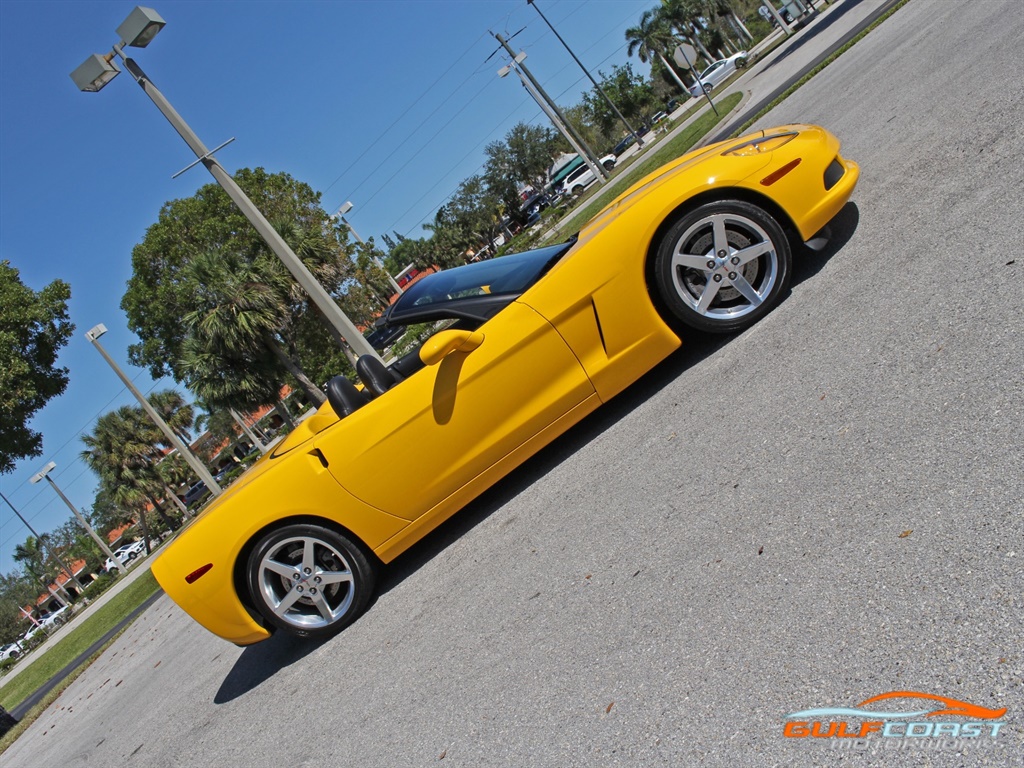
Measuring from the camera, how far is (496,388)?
4.56m

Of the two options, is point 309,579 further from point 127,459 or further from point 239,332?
point 127,459

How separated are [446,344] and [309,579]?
1.65 m

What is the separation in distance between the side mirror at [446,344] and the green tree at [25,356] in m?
13.4

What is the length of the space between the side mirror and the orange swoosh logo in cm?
283

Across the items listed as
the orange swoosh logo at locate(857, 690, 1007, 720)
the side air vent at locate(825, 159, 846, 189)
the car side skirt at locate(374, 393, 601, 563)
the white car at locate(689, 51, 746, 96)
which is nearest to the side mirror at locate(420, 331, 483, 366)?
the car side skirt at locate(374, 393, 601, 563)

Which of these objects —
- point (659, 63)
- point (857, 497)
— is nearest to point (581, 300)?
point (857, 497)

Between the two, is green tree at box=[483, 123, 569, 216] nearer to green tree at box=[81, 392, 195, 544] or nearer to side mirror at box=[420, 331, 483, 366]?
green tree at box=[81, 392, 195, 544]

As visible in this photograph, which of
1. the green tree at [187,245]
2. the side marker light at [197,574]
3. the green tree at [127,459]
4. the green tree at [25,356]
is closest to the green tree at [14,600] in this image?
the green tree at [127,459]

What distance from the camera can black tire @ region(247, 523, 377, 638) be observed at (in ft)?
15.3

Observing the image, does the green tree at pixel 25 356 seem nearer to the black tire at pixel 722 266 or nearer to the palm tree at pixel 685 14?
the black tire at pixel 722 266

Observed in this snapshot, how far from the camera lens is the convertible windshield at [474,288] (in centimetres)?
482

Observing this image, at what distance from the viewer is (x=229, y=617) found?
4750mm

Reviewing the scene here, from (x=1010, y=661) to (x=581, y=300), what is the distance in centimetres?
299

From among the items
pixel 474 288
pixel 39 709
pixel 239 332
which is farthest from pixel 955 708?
pixel 239 332
